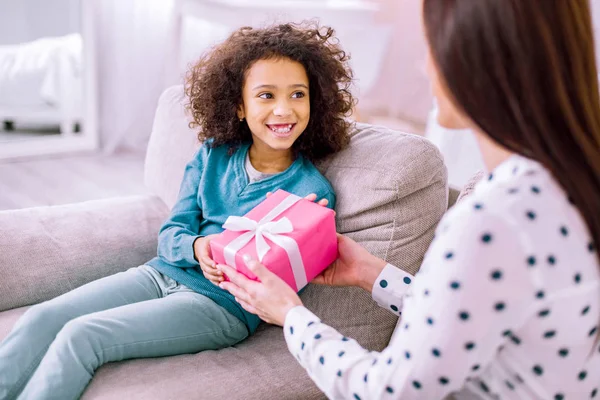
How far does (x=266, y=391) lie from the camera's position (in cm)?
Result: 137

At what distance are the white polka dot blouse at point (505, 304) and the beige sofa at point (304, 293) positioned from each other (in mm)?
512

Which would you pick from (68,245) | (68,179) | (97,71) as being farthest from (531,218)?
(97,71)

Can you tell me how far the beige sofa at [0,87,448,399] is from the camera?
1375 mm

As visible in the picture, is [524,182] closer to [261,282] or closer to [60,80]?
[261,282]

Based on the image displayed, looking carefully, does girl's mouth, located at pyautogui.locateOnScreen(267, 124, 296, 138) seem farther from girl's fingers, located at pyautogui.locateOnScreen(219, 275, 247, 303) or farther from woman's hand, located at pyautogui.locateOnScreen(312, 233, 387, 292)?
girl's fingers, located at pyautogui.locateOnScreen(219, 275, 247, 303)

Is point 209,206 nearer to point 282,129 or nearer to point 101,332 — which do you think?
point 282,129

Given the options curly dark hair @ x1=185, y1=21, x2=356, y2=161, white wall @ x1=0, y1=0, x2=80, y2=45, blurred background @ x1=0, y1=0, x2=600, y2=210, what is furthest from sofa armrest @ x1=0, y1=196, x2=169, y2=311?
white wall @ x1=0, y1=0, x2=80, y2=45

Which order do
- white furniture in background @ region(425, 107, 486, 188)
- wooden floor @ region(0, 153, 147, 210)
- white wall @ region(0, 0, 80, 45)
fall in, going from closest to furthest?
white furniture in background @ region(425, 107, 486, 188) → wooden floor @ region(0, 153, 147, 210) → white wall @ region(0, 0, 80, 45)

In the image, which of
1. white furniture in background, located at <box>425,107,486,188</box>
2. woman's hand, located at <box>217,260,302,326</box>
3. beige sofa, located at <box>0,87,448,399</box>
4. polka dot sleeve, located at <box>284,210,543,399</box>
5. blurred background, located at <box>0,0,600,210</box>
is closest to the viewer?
polka dot sleeve, located at <box>284,210,543,399</box>

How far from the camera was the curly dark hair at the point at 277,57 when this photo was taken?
1650 mm

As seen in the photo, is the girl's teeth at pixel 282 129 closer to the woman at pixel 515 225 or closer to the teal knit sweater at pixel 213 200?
the teal knit sweater at pixel 213 200

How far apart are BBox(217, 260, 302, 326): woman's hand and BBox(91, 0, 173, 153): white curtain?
308cm

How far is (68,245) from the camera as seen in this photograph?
5.86ft

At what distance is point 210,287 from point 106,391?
353 mm
